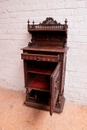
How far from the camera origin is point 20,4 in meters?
1.78

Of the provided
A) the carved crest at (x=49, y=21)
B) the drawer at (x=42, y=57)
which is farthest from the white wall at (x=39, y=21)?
the drawer at (x=42, y=57)

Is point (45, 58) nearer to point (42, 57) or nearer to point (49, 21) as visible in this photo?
point (42, 57)

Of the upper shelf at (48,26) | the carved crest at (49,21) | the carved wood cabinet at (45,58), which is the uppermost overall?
the carved crest at (49,21)

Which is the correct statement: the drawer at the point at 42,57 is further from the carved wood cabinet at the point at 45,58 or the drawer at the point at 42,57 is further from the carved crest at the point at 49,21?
the carved crest at the point at 49,21

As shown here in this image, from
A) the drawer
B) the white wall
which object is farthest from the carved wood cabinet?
the white wall

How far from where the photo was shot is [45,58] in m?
1.44

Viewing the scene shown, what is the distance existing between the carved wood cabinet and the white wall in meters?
0.14

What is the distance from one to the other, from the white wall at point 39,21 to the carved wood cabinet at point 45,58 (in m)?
0.14

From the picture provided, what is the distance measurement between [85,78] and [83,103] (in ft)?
1.40

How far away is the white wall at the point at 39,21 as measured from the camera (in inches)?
62.9

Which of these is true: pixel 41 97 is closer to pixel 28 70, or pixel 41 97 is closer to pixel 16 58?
pixel 28 70

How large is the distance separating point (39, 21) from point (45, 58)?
657 millimetres

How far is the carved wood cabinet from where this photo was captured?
1.48 m

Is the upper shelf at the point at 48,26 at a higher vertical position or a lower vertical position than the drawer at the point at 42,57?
higher
